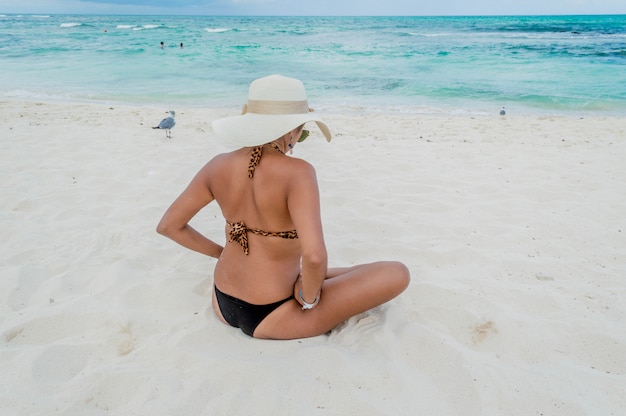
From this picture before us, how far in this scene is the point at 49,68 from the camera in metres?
14.6

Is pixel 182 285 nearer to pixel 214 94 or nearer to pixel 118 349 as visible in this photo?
pixel 118 349

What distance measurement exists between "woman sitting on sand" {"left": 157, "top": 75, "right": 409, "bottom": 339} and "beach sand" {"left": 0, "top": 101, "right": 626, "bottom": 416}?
6.3 inches

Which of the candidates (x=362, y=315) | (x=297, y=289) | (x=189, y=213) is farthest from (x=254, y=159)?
(x=362, y=315)

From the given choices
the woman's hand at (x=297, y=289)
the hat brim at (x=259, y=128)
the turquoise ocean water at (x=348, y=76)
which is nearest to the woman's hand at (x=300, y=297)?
the woman's hand at (x=297, y=289)

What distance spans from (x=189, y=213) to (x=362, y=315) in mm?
1078

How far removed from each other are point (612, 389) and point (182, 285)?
2273mm

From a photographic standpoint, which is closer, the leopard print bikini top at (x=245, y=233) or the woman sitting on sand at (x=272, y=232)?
the woman sitting on sand at (x=272, y=232)

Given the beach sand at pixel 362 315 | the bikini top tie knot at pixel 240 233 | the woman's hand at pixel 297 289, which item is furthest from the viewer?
the woman's hand at pixel 297 289

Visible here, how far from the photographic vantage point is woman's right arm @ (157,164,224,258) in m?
2.03

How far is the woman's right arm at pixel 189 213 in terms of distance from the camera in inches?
79.7

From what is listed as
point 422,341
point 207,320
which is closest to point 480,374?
point 422,341

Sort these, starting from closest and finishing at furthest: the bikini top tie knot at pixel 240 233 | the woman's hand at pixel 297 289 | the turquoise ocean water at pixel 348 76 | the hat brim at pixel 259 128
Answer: the hat brim at pixel 259 128 < the bikini top tie knot at pixel 240 233 < the woman's hand at pixel 297 289 < the turquoise ocean water at pixel 348 76

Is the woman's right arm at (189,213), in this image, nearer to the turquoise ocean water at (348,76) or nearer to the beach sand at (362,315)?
the beach sand at (362,315)

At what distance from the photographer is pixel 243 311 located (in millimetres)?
2115
